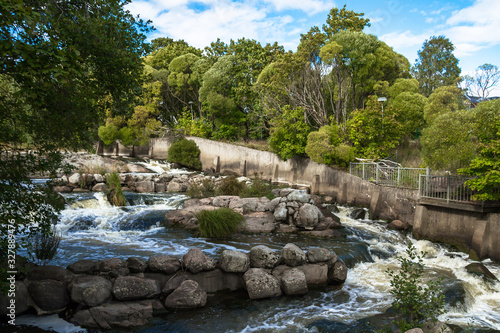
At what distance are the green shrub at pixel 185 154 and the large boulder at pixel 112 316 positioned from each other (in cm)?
2312

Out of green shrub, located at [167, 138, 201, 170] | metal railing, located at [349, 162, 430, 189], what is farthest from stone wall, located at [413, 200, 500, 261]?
green shrub, located at [167, 138, 201, 170]

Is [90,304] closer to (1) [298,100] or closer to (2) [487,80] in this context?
(1) [298,100]

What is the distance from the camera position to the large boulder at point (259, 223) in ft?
41.5

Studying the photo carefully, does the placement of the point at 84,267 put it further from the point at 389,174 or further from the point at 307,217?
the point at 389,174

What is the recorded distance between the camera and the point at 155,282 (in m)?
7.11

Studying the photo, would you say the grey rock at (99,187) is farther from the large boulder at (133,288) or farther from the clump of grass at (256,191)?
the large boulder at (133,288)

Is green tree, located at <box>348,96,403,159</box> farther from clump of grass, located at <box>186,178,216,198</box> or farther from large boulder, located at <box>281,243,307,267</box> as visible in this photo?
large boulder, located at <box>281,243,307,267</box>

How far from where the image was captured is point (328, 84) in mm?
22578

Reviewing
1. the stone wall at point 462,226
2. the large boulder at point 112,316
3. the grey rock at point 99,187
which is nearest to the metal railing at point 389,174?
the stone wall at point 462,226

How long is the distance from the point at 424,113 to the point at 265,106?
1013 cm

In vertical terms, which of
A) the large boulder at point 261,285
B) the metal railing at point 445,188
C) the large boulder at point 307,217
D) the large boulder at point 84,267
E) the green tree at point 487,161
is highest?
the green tree at point 487,161

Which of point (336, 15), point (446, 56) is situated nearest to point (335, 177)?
point (336, 15)

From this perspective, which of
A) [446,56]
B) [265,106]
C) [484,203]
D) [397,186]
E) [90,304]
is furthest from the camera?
[446,56]

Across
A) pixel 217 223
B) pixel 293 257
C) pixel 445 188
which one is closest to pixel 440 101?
pixel 445 188
